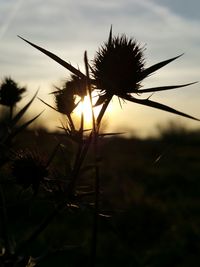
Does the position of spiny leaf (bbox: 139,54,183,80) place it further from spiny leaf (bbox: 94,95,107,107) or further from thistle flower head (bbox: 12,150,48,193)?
thistle flower head (bbox: 12,150,48,193)

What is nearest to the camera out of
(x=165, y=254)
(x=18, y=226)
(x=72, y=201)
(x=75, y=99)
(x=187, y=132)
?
(x=72, y=201)

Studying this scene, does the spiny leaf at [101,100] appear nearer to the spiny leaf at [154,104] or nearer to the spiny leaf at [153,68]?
the spiny leaf at [154,104]

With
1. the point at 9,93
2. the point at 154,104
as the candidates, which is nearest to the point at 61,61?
the point at 154,104

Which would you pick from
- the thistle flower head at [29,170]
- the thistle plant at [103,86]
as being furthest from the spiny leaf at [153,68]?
the thistle flower head at [29,170]

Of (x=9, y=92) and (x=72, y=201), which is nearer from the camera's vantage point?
(x=72, y=201)

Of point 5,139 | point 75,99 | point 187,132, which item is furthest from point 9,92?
point 187,132

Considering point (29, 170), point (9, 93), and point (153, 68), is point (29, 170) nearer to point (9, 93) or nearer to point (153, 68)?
point (153, 68)

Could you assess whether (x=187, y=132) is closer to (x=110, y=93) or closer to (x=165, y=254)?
(x=165, y=254)
